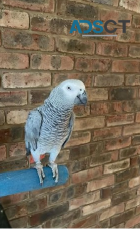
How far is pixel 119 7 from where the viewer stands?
993mm

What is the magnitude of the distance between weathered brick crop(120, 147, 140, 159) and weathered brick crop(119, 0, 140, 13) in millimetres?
727

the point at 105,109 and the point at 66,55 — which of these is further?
the point at 105,109

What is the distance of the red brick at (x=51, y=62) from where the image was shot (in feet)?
2.76

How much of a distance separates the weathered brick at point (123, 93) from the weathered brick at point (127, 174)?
0.44 m

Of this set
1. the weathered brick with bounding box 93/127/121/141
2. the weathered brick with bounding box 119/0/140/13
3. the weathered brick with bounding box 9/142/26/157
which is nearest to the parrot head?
the weathered brick with bounding box 9/142/26/157

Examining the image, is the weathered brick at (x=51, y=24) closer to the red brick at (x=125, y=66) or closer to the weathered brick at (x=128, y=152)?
the red brick at (x=125, y=66)

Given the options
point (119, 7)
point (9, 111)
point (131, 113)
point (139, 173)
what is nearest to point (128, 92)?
point (131, 113)

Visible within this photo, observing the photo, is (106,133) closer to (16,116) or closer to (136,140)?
(136,140)

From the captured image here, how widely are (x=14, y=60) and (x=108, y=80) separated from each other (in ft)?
1.53

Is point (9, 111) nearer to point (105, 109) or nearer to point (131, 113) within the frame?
point (105, 109)

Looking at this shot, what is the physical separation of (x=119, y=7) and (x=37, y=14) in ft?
1.37

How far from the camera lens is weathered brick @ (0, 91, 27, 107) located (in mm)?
809

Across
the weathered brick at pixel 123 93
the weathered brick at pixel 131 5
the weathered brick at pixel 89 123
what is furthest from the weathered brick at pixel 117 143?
the weathered brick at pixel 131 5

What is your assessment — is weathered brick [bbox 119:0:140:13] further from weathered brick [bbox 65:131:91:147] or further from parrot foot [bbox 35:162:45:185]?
parrot foot [bbox 35:162:45:185]
